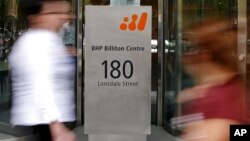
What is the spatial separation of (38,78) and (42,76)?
26mm

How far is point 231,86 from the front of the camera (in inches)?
105

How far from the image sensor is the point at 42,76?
10.4ft

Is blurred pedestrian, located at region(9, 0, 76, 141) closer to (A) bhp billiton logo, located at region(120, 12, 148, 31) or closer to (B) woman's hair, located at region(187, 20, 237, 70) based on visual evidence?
(B) woman's hair, located at region(187, 20, 237, 70)

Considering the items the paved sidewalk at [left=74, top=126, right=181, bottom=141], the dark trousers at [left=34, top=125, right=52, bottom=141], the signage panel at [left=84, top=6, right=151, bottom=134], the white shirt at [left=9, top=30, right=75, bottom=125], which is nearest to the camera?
the white shirt at [left=9, top=30, right=75, bottom=125]

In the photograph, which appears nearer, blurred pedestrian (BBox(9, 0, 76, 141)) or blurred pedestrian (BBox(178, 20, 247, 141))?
blurred pedestrian (BBox(178, 20, 247, 141))

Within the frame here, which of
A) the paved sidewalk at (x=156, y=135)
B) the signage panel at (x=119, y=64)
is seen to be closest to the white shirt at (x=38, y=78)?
the signage panel at (x=119, y=64)

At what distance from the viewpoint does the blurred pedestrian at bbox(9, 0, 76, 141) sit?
3174mm

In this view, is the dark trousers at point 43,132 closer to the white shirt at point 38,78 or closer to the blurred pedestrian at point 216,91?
the white shirt at point 38,78

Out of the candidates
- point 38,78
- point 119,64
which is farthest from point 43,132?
point 119,64

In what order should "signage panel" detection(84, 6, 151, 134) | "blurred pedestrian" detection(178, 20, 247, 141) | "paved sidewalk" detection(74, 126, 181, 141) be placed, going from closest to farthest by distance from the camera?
"blurred pedestrian" detection(178, 20, 247, 141)
"signage panel" detection(84, 6, 151, 134)
"paved sidewalk" detection(74, 126, 181, 141)

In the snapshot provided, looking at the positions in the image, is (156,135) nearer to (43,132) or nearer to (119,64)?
(119,64)

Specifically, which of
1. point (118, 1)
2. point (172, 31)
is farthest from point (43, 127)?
point (172, 31)

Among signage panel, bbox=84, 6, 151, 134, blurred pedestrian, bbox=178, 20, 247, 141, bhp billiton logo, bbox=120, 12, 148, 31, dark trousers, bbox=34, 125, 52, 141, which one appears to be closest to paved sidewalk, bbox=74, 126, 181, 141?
signage panel, bbox=84, 6, 151, 134

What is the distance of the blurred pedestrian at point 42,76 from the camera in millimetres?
3174
